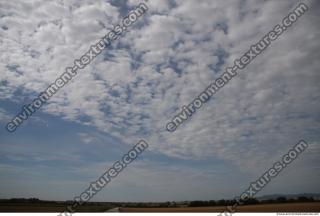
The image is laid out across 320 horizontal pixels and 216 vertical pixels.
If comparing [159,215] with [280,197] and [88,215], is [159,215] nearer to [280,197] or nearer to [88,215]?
[88,215]

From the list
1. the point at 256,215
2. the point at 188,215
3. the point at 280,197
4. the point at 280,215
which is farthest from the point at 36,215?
the point at 280,197

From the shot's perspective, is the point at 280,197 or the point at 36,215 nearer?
the point at 36,215

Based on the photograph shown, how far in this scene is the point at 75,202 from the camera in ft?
26.6

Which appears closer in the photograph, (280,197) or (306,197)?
(306,197)

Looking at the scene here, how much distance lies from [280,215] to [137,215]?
3.46 meters

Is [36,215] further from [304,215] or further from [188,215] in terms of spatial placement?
[304,215]

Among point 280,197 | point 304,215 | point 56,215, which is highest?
point 280,197

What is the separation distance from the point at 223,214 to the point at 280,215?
1413 millimetres

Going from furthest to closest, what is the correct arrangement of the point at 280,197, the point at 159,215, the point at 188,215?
the point at 280,197, the point at 188,215, the point at 159,215

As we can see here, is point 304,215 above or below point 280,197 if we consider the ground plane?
below

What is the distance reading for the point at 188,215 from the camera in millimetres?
7410

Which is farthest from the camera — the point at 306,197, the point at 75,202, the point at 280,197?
the point at 280,197

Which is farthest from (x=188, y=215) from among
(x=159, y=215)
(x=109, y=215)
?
(x=109, y=215)

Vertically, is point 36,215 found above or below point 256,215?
above
